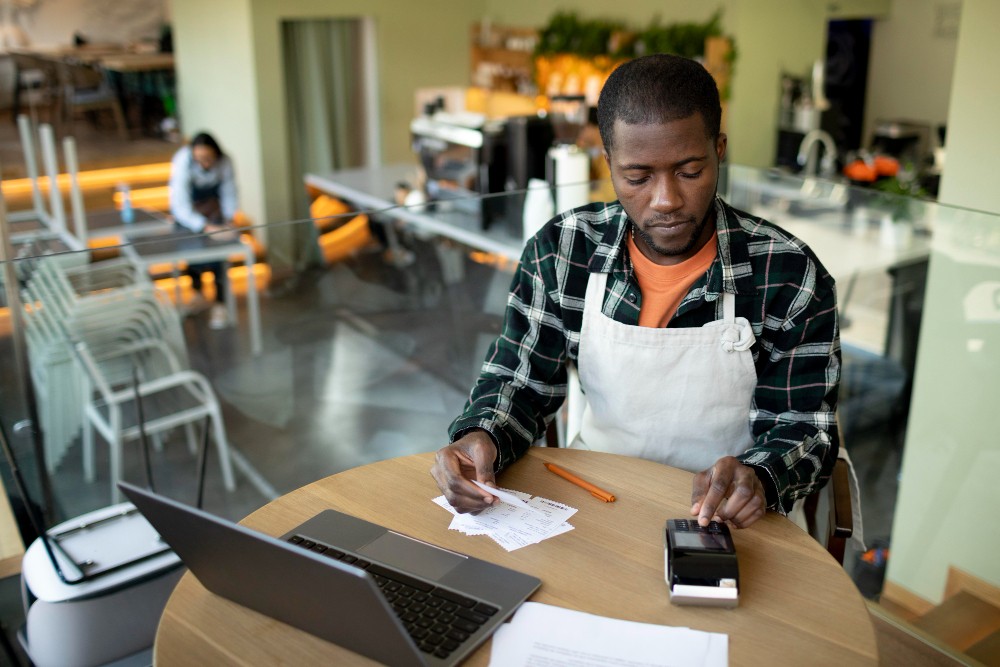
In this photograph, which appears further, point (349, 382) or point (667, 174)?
point (349, 382)

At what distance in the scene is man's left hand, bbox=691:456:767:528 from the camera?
1.19m

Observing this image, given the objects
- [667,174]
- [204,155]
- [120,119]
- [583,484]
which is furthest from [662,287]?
[120,119]

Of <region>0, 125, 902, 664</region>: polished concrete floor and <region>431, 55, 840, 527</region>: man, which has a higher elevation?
<region>431, 55, 840, 527</region>: man

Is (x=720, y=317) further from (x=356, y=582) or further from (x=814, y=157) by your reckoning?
(x=814, y=157)

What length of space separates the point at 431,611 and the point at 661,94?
2.47ft

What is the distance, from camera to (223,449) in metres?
3.26

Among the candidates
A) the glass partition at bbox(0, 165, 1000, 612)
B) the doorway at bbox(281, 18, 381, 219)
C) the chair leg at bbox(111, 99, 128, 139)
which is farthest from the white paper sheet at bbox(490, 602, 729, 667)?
the chair leg at bbox(111, 99, 128, 139)

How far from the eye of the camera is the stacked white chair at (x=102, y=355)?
92.0 inches

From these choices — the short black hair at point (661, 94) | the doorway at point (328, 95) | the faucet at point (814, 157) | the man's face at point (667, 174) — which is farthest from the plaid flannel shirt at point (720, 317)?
the doorway at point (328, 95)

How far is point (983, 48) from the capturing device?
2133 mm

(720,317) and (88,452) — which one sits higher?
(720,317)

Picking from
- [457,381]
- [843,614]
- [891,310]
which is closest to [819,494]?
[843,614]

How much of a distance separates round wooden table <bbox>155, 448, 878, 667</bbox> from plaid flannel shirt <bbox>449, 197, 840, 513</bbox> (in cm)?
9

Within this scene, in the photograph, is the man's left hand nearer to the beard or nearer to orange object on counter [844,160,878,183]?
the beard
